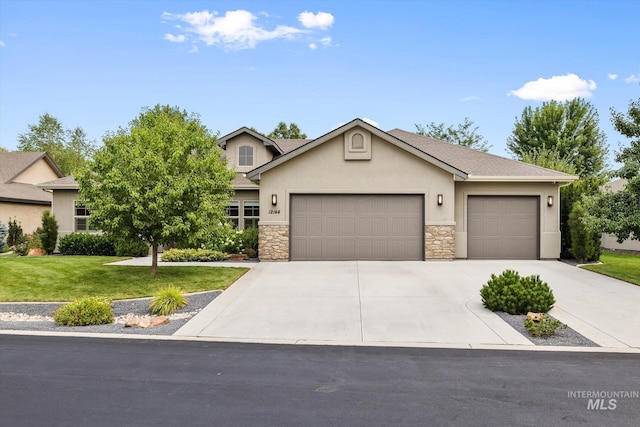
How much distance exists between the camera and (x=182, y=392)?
5.13 metres

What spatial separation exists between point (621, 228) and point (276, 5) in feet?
52.0

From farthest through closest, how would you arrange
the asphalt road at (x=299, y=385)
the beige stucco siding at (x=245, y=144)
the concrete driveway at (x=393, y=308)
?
the beige stucco siding at (x=245, y=144) < the concrete driveway at (x=393, y=308) < the asphalt road at (x=299, y=385)

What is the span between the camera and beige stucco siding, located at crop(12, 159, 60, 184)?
95.1 ft

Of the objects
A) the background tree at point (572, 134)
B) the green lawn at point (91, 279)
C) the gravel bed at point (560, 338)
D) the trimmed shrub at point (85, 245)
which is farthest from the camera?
the background tree at point (572, 134)

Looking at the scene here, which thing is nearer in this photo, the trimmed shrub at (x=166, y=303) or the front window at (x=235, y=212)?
the trimmed shrub at (x=166, y=303)

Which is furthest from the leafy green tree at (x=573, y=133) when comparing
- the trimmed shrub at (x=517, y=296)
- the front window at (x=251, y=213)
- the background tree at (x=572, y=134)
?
the trimmed shrub at (x=517, y=296)

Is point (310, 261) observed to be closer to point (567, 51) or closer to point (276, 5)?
point (276, 5)

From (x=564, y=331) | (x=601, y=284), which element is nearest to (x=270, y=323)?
(x=564, y=331)

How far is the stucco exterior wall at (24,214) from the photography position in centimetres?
2436

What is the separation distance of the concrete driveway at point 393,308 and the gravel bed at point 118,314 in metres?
0.35

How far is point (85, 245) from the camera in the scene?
1889 centimetres

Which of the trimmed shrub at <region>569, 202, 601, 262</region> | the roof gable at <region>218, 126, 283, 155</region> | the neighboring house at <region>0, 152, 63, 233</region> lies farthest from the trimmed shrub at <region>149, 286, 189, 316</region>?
the neighboring house at <region>0, 152, 63, 233</region>

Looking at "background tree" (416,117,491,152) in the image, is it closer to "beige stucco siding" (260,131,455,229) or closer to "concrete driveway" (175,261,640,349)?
"beige stucco siding" (260,131,455,229)

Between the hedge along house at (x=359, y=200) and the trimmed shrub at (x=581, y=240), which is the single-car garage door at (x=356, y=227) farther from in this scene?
the trimmed shrub at (x=581, y=240)
